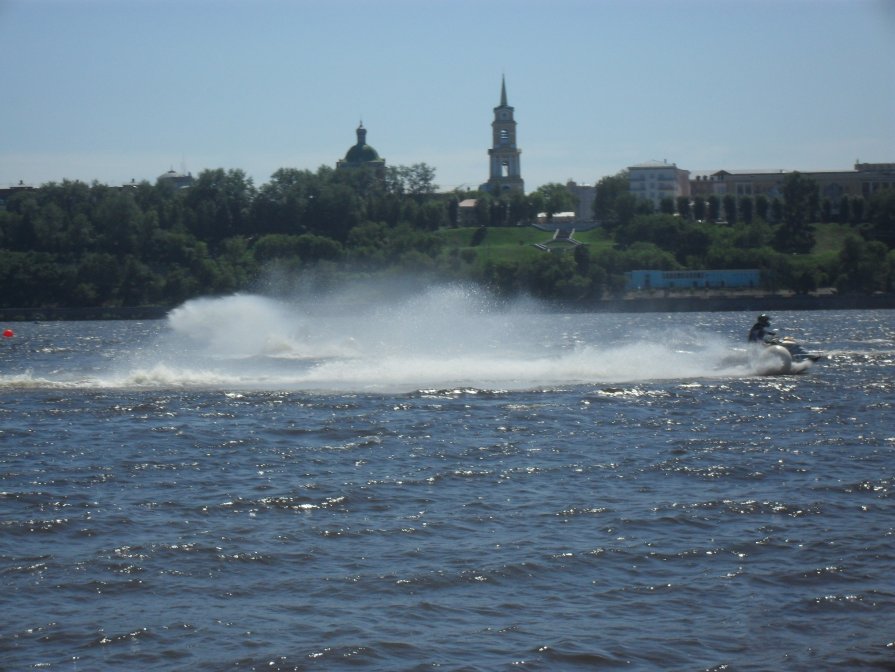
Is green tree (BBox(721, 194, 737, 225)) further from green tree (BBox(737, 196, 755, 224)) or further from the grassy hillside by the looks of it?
the grassy hillside

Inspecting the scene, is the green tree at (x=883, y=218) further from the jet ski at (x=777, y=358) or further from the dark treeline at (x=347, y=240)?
the jet ski at (x=777, y=358)

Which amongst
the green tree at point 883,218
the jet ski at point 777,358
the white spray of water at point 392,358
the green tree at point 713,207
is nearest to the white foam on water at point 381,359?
the white spray of water at point 392,358

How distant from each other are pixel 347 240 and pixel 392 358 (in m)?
133

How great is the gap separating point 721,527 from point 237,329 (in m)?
46.8

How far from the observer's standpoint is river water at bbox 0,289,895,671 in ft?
43.1

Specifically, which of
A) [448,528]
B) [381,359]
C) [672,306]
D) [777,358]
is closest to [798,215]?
[672,306]

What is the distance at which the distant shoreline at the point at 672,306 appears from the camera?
13338 centimetres

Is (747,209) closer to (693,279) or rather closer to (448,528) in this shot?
(693,279)

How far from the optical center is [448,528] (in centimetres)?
1772

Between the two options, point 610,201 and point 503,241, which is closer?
point 503,241

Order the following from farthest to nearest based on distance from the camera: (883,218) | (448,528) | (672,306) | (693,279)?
(883,218), (693,279), (672,306), (448,528)

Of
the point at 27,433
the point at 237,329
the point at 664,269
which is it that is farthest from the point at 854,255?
the point at 27,433

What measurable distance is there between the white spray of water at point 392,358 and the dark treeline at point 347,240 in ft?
237

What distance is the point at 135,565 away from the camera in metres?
16.0
